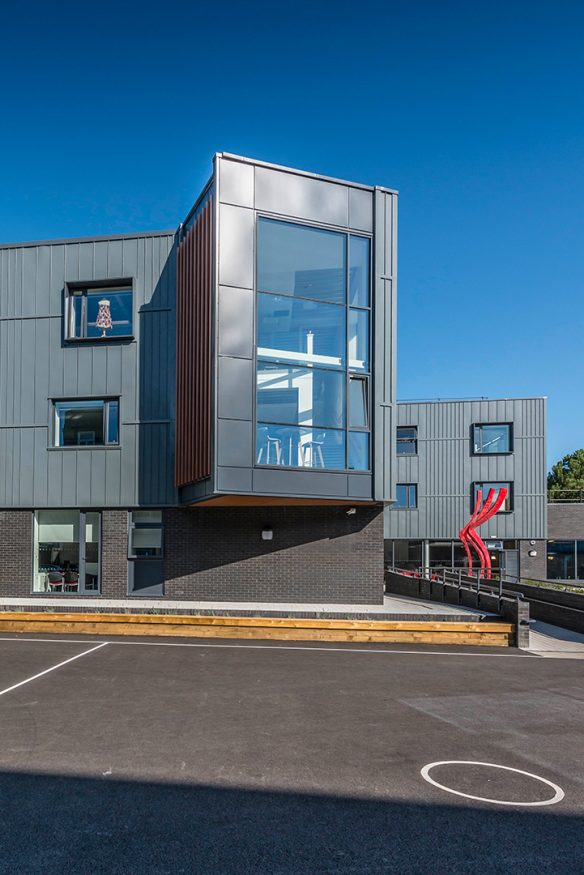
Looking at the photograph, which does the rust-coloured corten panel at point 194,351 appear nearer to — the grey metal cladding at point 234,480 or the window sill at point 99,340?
the grey metal cladding at point 234,480

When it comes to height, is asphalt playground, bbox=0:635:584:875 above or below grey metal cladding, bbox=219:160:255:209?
below

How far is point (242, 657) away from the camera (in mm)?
12750

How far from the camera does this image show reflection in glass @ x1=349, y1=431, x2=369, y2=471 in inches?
632

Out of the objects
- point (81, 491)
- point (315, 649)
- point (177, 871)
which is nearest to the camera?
point (177, 871)

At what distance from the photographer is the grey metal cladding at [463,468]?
3281 centimetres

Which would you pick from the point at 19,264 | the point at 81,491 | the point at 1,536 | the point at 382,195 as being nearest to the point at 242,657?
the point at 81,491

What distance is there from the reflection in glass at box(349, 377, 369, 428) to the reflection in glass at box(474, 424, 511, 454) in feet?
61.2

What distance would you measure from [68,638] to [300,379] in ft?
26.0

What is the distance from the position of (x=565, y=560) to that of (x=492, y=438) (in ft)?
23.8

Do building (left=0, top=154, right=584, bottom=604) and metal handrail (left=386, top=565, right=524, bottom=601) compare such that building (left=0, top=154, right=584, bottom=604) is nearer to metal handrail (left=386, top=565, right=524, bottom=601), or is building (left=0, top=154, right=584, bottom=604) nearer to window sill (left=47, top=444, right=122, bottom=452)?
window sill (left=47, top=444, right=122, bottom=452)

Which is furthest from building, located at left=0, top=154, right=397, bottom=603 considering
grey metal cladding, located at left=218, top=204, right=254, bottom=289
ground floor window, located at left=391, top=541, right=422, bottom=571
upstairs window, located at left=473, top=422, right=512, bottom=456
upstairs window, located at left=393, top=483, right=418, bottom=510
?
upstairs window, located at left=473, top=422, right=512, bottom=456

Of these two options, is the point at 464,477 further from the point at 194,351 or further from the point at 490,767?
the point at 490,767

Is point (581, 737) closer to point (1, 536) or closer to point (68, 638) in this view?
point (68, 638)

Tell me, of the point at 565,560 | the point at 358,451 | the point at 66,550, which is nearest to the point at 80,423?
the point at 66,550
